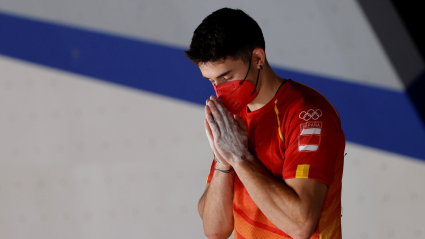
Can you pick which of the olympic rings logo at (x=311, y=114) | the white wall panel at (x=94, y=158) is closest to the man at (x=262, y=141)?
the olympic rings logo at (x=311, y=114)

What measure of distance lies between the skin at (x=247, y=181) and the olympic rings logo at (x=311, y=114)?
199 mm

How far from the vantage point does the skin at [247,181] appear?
3.43ft

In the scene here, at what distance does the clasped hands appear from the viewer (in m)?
1.22

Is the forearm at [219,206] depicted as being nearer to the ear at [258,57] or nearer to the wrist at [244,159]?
the wrist at [244,159]

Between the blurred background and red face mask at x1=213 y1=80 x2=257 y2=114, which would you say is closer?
red face mask at x1=213 y1=80 x2=257 y2=114

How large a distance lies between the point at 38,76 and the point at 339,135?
248cm

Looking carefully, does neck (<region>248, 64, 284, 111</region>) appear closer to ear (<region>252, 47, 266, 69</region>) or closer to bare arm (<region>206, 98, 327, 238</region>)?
ear (<region>252, 47, 266, 69</region>)

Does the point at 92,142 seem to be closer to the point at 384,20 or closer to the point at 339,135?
the point at 339,135

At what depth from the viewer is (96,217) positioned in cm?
278

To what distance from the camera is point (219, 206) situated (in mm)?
1398

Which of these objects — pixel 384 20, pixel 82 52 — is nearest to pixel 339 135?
pixel 384 20

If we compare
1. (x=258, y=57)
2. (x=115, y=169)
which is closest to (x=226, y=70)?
(x=258, y=57)

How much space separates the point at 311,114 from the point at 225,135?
309mm

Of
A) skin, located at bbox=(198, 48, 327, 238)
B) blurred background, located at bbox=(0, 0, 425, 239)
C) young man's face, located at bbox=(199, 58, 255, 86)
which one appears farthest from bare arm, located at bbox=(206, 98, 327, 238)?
blurred background, located at bbox=(0, 0, 425, 239)
